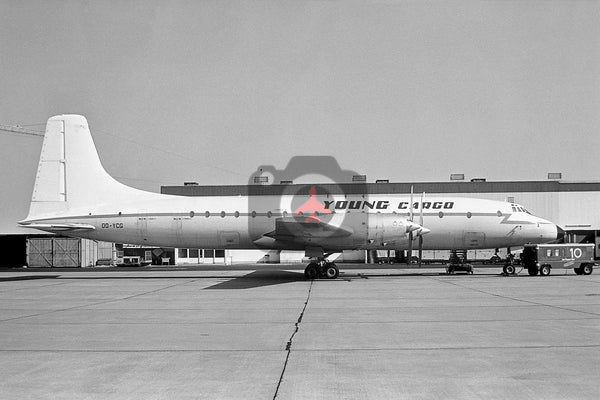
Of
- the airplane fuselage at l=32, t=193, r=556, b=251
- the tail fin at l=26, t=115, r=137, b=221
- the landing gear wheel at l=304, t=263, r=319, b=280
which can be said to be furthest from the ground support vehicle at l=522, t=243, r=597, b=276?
the tail fin at l=26, t=115, r=137, b=221

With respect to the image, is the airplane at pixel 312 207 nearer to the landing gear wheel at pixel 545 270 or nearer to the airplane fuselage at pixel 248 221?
the airplane fuselage at pixel 248 221

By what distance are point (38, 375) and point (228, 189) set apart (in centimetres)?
5055

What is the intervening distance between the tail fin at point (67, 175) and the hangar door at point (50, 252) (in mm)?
24443

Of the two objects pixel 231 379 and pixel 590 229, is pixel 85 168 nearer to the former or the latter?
pixel 231 379

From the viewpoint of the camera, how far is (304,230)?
2652 centimetres

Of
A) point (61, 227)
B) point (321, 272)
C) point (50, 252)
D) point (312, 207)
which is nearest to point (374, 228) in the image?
point (321, 272)

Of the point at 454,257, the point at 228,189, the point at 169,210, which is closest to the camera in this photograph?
the point at 169,210

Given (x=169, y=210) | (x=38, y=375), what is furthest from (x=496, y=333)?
(x=169, y=210)

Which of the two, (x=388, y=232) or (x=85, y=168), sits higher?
(x=85, y=168)

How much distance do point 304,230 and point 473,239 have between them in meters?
10.3

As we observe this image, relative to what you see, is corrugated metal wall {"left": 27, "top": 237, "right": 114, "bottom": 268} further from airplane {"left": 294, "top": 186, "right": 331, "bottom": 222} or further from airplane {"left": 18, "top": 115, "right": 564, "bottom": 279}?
airplane {"left": 294, "top": 186, "right": 331, "bottom": 222}

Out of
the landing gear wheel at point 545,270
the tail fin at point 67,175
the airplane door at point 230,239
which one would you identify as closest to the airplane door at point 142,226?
the tail fin at point 67,175

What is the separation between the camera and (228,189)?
2293 inches

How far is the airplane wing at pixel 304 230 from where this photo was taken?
26.2 m
